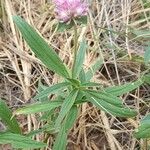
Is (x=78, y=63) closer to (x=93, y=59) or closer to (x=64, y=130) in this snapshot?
(x=64, y=130)

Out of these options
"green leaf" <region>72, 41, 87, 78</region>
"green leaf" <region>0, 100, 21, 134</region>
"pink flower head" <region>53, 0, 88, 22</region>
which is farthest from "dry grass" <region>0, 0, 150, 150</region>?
"pink flower head" <region>53, 0, 88, 22</region>

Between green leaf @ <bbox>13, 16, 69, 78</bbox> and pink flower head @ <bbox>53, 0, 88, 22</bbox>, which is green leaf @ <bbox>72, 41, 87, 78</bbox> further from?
pink flower head @ <bbox>53, 0, 88, 22</bbox>

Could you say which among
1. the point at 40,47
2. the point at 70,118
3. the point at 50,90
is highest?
the point at 40,47

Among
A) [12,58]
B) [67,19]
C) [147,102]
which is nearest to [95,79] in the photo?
[147,102]

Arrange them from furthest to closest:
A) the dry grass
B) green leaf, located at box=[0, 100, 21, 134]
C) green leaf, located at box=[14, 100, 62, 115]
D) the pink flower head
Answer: the dry grass, green leaf, located at box=[0, 100, 21, 134], green leaf, located at box=[14, 100, 62, 115], the pink flower head

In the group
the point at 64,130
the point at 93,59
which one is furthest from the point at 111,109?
the point at 93,59

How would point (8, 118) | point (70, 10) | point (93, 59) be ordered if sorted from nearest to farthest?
point (70, 10), point (8, 118), point (93, 59)
